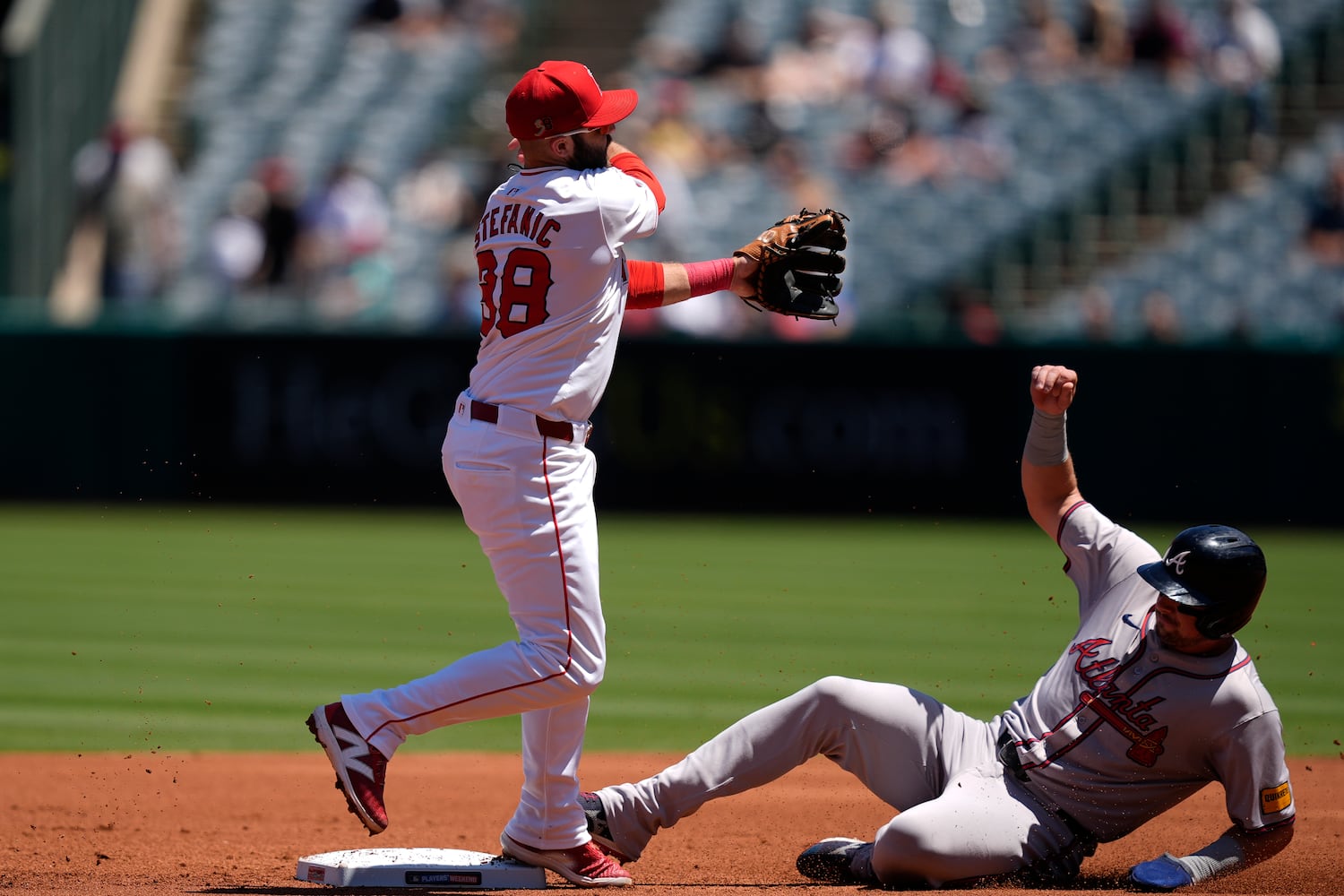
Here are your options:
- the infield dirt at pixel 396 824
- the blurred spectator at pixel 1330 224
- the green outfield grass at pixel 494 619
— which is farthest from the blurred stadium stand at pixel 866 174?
the infield dirt at pixel 396 824

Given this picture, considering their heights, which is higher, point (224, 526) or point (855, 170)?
point (855, 170)

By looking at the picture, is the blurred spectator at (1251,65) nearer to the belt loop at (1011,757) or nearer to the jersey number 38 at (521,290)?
the belt loop at (1011,757)

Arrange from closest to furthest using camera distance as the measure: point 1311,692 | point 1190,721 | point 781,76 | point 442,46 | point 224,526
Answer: point 1190,721 < point 1311,692 < point 224,526 < point 781,76 < point 442,46

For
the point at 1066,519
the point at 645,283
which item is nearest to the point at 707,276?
the point at 645,283

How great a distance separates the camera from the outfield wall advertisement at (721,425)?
13.4 metres

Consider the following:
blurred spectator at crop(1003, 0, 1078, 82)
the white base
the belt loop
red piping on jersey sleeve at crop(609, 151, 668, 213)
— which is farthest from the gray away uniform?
blurred spectator at crop(1003, 0, 1078, 82)

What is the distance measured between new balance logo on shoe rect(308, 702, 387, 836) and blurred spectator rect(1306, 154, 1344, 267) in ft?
41.8

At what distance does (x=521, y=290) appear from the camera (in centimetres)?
413

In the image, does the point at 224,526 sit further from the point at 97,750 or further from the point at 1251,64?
the point at 1251,64

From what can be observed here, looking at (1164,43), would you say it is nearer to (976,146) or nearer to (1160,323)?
(976,146)

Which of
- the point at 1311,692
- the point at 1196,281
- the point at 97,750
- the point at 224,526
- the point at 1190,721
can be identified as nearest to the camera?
the point at 1190,721

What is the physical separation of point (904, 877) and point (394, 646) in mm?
4561

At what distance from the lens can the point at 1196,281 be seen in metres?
15.6

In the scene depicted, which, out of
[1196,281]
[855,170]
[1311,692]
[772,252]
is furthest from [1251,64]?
[772,252]
